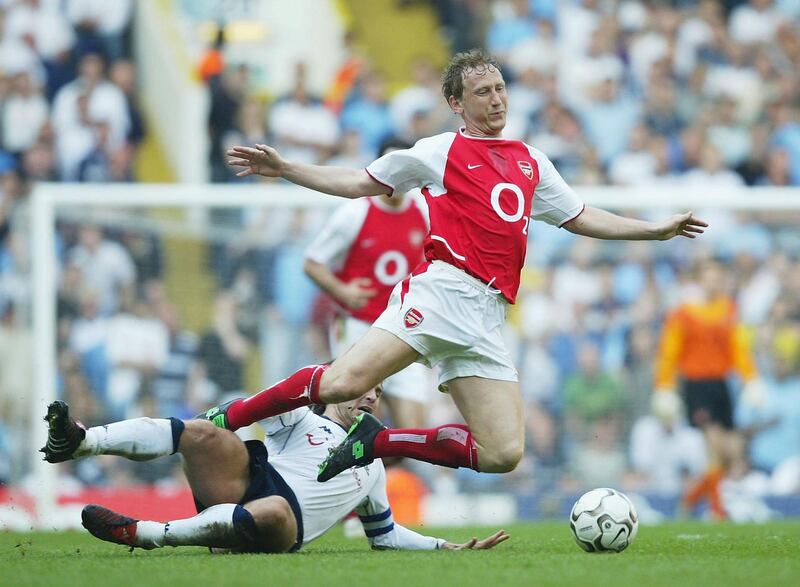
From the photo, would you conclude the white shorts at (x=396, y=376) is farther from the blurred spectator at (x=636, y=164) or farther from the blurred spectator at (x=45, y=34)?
the blurred spectator at (x=45, y=34)

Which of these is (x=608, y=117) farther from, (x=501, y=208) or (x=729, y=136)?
(x=501, y=208)

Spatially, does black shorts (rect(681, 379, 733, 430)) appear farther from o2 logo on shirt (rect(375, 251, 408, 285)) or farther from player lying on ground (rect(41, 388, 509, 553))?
player lying on ground (rect(41, 388, 509, 553))

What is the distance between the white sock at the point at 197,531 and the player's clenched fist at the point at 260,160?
1642 mm

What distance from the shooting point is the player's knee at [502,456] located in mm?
6852

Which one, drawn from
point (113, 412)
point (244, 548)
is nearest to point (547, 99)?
point (113, 412)

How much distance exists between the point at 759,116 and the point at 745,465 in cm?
536

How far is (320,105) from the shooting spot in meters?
16.0

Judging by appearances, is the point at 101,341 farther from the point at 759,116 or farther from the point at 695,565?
the point at 759,116

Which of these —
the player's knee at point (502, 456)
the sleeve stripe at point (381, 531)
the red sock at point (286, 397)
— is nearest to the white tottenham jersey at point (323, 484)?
the sleeve stripe at point (381, 531)

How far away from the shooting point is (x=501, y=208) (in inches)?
275

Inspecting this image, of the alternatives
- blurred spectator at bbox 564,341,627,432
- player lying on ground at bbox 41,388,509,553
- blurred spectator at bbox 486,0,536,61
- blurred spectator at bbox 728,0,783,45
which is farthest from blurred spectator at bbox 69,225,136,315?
blurred spectator at bbox 728,0,783,45

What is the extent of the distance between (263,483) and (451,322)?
1.20 metres

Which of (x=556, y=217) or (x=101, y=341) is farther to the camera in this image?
(x=101, y=341)

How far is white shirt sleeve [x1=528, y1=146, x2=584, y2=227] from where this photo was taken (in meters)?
7.28
